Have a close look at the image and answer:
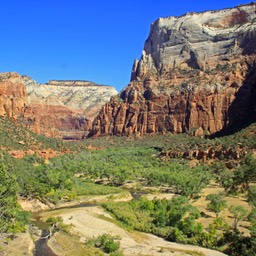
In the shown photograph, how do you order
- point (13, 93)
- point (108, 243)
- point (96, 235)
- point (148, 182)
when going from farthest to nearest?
point (13, 93), point (148, 182), point (96, 235), point (108, 243)

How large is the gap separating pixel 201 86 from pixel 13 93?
74.7 m

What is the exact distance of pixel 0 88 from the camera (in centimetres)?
13962

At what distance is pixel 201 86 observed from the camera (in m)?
171

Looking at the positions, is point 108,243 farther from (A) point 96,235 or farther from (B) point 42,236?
(B) point 42,236

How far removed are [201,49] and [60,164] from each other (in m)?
107

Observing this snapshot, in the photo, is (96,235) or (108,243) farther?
(96,235)

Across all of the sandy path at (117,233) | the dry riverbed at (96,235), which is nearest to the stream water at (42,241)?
the dry riverbed at (96,235)

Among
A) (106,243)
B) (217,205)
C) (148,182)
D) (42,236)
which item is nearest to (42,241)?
(42,236)

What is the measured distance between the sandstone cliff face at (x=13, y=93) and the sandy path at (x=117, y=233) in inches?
3119

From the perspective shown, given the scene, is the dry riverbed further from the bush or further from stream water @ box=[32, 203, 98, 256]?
the bush

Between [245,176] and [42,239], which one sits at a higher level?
[245,176]

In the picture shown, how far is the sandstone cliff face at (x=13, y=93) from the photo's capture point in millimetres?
135762

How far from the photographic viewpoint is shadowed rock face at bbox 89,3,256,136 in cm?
16412

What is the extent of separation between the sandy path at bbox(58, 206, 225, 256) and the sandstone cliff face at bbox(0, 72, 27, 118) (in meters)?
79.2
